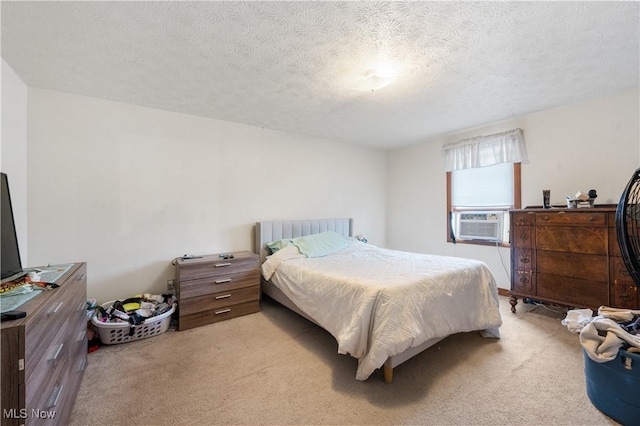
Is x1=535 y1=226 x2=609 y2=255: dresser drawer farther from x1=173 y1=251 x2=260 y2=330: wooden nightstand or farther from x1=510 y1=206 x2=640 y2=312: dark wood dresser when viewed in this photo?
x1=173 y1=251 x2=260 y2=330: wooden nightstand

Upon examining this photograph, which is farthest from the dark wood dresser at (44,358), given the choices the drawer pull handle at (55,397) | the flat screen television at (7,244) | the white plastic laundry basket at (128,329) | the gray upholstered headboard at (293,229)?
the gray upholstered headboard at (293,229)

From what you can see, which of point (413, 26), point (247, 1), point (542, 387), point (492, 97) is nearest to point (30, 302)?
point (247, 1)

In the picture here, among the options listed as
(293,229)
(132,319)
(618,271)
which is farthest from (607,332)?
(132,319)

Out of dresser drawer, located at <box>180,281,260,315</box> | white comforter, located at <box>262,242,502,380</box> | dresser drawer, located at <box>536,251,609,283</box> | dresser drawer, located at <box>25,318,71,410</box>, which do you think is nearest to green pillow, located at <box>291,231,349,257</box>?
white comforter, located at <box>262,242,502,380</box>

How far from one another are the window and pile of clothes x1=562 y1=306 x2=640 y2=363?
6.42 ft

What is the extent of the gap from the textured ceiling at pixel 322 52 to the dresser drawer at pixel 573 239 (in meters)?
1.39

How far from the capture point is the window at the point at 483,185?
3324 millimetres

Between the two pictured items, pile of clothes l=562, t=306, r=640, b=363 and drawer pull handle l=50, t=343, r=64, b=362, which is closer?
drawer pull handle l=50, t=343, r=64, b=362

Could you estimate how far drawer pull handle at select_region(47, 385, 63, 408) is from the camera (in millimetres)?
1128

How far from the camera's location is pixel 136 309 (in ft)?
8.04

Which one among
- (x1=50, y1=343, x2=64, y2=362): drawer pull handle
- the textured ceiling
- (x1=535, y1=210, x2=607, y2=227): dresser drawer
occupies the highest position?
the textured ceiling

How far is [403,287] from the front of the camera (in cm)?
179

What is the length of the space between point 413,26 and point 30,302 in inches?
97.5

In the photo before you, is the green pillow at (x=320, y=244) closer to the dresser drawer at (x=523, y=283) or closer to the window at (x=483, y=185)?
the window at (x=483, y=185)
